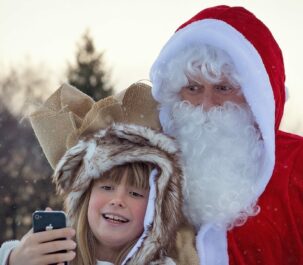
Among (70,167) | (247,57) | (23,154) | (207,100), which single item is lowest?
(23,154)

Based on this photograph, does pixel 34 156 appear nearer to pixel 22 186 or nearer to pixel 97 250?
pixel 22 186

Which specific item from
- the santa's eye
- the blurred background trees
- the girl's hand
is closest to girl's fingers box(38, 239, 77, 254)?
the girl's hand

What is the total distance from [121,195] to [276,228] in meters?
0.74

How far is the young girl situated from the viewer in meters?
2.69

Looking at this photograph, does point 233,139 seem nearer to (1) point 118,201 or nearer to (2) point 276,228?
(2) point 276,228

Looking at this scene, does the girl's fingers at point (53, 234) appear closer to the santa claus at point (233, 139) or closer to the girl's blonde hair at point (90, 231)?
the girl's blonde hair at point (90, 231)

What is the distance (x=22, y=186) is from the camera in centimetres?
2011

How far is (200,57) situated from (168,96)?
10.6 inches

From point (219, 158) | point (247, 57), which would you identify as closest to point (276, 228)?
point (219, 158)

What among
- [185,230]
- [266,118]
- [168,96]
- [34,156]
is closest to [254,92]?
[266,118]

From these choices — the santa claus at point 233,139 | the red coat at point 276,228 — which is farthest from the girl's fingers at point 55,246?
the red coat at point 276,228

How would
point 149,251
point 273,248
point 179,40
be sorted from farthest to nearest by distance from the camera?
point 179,40 < point 273,248 < point 149,251

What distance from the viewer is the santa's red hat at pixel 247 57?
2916 mm

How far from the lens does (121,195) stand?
8.92 feet
